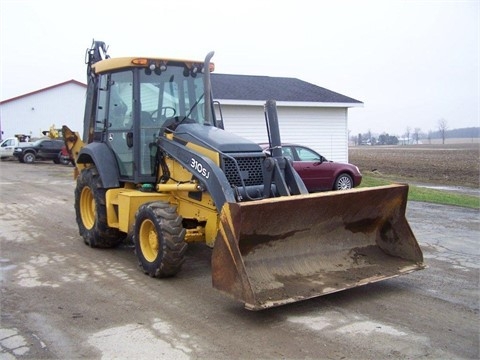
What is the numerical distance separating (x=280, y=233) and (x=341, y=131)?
777 inches

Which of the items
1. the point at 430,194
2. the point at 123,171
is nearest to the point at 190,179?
the point at 123,171

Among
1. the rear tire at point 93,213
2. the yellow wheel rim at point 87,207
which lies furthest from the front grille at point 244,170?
the yellow wheel rim at point 87,207

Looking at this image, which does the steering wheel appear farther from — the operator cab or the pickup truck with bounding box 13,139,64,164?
the pickup truck with bounding box 13,139,64,164

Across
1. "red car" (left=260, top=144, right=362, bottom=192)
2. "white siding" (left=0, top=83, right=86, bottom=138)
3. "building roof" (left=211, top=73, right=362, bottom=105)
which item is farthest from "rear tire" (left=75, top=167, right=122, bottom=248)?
"white siding" (left=0, top=83, right=86, bottom=138)

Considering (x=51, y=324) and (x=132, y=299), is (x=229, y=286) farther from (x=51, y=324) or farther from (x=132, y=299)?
(x=51, y=324)

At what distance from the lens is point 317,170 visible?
15.5 meters

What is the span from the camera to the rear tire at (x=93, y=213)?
8102 millimetres

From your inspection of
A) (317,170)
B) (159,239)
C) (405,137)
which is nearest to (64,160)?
(317,170)

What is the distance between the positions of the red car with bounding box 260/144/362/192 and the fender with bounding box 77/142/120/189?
24.8ft

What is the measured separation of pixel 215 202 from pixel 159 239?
0.81m

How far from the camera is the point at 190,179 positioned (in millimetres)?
6863

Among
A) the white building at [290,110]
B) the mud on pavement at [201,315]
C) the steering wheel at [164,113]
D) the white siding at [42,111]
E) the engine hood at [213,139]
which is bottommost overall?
the mud on pavement at [201,315]

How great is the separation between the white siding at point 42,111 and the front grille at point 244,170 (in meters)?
41.6

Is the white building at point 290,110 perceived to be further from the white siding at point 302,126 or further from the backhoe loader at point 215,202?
the backhoe loader at point 215,202
